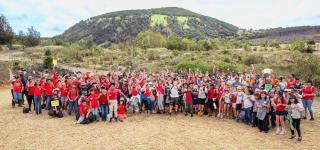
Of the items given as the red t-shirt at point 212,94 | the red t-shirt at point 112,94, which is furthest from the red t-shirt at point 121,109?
the red t-shirt at point 212,94

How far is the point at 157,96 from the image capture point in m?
15.3

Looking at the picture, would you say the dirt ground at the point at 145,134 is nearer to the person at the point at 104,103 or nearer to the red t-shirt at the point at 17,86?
the person at the point at 104,103

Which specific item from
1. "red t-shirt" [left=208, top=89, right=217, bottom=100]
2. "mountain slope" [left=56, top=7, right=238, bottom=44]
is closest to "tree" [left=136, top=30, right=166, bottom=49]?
"mountain slope" [left=56, top=7, right=238, bottom=44]

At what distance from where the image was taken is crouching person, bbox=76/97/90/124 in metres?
13.7

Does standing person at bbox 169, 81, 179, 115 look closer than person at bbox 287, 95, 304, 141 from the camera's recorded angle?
No

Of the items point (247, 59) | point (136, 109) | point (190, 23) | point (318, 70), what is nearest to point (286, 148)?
point (136, 109)

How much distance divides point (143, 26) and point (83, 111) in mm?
105669

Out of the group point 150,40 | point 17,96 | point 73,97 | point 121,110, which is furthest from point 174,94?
point 150,40

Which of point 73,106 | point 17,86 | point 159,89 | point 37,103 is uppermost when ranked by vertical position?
point 17,86

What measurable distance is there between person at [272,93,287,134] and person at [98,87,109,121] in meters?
6.76

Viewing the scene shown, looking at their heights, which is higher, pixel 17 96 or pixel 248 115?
pixel 17 96

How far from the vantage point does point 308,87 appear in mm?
14180

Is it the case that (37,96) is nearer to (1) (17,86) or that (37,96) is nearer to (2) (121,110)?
(1) (17,86)

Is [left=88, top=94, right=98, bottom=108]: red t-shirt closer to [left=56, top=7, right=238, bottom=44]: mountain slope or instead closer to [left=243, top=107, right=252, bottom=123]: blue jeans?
[left=243, top=107, right=252, bottom=123]: blue jeans
